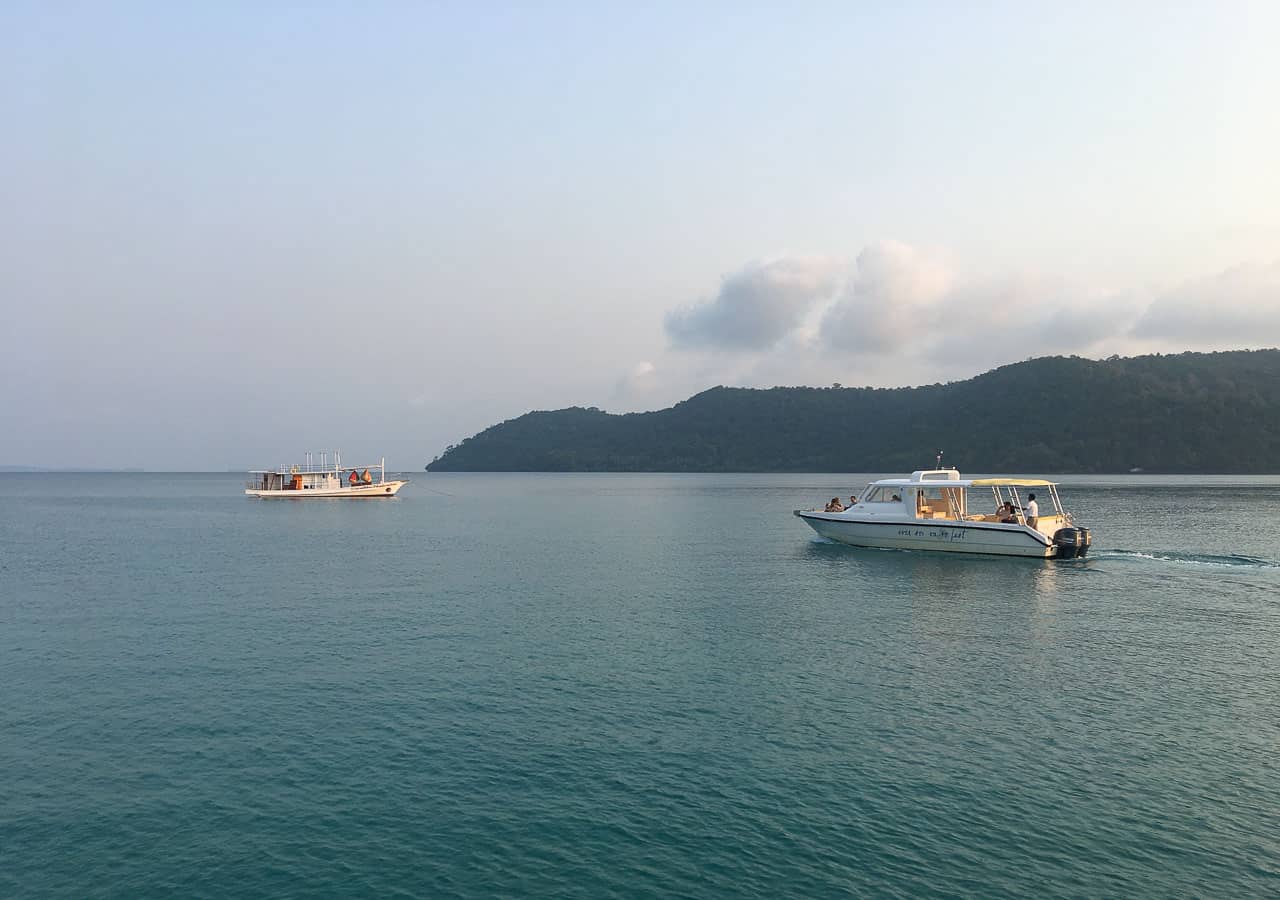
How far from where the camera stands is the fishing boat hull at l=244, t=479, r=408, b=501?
150000mm

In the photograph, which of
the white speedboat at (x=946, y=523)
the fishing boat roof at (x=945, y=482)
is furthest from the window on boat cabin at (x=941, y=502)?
the fishing boat roof at (x=945, y=482)

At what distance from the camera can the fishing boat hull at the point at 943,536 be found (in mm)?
54469

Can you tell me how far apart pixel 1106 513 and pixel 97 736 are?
10560 cm

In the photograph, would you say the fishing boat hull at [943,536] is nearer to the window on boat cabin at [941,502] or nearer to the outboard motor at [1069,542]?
the outboard motor at [1069,542]

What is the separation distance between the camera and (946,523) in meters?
56.9

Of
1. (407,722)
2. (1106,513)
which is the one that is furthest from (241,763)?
(1106,513)

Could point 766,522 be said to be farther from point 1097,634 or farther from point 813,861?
point 813,861

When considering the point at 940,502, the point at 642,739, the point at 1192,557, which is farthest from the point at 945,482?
the point at 642,739

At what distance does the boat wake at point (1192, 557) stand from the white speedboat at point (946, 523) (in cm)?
300

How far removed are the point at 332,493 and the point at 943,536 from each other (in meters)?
121

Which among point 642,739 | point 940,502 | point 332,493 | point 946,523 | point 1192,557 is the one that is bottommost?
point 642,739

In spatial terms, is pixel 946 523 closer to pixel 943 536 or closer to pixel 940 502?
pixel 943 536

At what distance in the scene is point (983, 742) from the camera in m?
20.2

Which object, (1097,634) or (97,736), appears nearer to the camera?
(97,736)
